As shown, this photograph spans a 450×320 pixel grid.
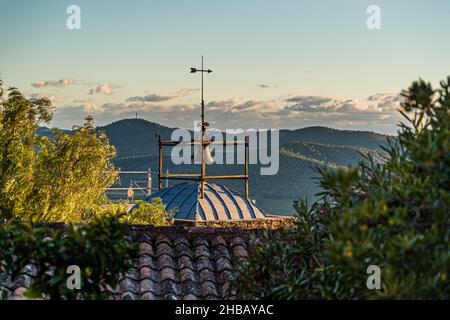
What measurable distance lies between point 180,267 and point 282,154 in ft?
127

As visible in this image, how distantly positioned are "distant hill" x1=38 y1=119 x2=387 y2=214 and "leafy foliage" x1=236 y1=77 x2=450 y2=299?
88.4 feet

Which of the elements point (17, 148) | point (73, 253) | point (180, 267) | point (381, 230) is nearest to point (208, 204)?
point (17, 148)

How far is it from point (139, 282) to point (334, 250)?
411 centimetres

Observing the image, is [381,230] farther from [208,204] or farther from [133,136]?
[133,136]

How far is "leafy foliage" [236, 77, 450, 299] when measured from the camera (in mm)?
3889

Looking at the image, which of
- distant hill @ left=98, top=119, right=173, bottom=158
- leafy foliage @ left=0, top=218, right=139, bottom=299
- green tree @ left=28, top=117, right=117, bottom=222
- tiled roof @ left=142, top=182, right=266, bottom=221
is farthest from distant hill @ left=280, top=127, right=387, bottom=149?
leafy foliage @ left=0, top=218, right=139, bottom=299

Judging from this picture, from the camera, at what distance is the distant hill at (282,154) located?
41875 millimetres

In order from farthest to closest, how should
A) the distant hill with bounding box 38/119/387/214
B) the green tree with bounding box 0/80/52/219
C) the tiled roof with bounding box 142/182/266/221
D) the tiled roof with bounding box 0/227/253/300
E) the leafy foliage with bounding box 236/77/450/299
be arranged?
the distant hill with bounding box 38/119/387/214, the tiled roof with bounding box 142/182/266/221, the green tree with bounding box 0/80/52/219, the tiled roof with bounding box 0/227/253/300, the leafy foliage with bounding box 236/77/450/299

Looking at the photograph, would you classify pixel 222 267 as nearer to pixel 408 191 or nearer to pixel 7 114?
pixel 408 191

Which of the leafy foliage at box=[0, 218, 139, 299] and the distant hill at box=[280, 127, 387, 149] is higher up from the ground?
the distant hill at box=[280, 127, 387, 149]

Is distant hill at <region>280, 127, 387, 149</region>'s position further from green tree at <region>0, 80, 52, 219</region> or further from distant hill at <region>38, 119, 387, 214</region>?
green tree at <region>0, 80, 52, 219</region>

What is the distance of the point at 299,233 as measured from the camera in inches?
218

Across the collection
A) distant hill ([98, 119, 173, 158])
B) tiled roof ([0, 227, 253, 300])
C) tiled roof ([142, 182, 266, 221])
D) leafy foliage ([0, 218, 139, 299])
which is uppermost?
distant hill ([98, 119, 173, 158])

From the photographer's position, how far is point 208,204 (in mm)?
20969
